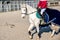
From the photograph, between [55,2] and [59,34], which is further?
[55,2]

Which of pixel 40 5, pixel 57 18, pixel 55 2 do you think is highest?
pixel 40 5

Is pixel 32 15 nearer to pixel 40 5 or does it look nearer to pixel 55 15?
pixel 40 5

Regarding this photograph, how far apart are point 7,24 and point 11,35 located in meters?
2.50

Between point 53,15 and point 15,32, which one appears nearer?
point 53,15

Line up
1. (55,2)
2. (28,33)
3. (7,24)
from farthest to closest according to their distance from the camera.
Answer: (55,2) → (7,24) → (28,33)

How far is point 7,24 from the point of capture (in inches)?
512

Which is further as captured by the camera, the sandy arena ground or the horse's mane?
the horse's mane

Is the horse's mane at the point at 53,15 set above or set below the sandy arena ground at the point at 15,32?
above

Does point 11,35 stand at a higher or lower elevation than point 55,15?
lower

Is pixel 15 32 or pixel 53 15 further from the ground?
pixel 53 15

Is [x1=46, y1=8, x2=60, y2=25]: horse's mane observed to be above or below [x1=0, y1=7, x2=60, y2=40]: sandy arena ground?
above

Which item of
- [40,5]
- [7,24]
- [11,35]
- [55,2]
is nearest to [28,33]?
[11,35]

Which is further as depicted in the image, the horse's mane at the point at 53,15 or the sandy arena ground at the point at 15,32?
the horse's mane at the point at 53,15

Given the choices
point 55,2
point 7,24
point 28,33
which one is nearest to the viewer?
point 28,33
